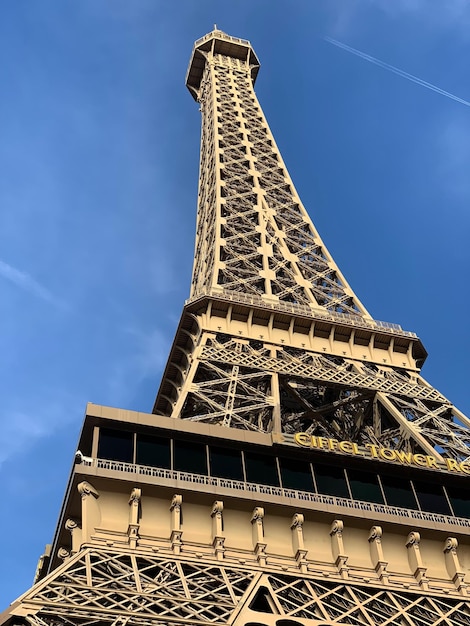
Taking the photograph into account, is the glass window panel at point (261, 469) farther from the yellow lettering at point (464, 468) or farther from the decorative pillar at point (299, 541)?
the yellow lettering at point (464, 468)

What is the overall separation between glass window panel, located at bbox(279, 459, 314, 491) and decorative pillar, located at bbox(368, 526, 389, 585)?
2.72m

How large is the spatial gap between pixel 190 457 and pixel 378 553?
23.1ft

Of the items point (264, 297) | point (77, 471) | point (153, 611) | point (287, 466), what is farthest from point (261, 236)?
point (153, 611)

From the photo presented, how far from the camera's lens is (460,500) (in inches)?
1282

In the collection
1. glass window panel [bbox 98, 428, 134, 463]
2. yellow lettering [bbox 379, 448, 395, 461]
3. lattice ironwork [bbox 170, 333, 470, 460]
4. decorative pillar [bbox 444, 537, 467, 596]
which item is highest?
lattice ironwork [bbox 170, 333, 470, 460]

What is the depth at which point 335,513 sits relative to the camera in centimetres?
2903

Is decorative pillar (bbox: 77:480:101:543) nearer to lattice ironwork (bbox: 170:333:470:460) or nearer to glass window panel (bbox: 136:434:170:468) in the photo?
glass window panel (bbox: 136:434:170:468)

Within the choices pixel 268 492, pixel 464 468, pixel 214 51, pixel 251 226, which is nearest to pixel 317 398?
pixel 464 468

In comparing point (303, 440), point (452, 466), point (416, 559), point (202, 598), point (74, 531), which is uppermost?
point (303, 440)

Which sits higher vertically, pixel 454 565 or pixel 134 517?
pixel 134 517

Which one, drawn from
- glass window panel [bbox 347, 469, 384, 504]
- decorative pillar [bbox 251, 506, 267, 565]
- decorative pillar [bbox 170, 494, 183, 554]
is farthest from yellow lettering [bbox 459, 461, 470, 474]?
decorative pillar [bbox 170, 494, 183, 554]

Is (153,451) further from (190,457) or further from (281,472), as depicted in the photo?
(281,472)

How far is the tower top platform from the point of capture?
90.6 meters

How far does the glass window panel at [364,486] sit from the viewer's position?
31219 mm
